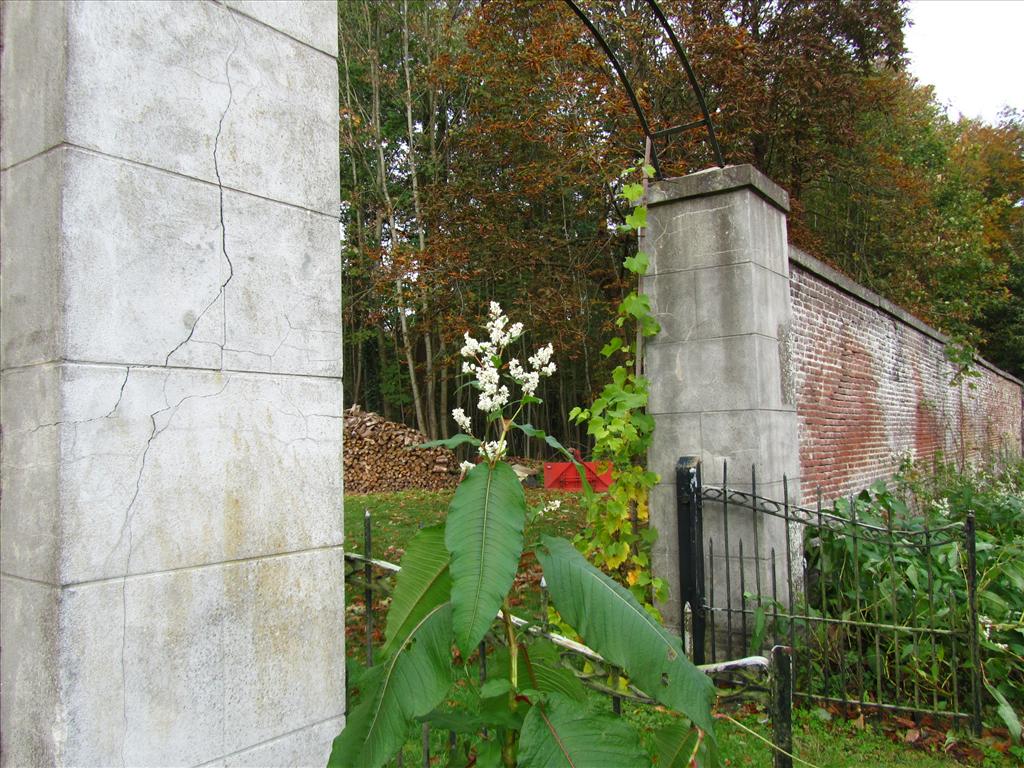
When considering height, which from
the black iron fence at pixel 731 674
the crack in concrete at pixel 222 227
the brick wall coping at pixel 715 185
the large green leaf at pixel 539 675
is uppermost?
the brick wall coping at pixel 715 185

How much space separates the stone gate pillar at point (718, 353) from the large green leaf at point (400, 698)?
4347 millimetres

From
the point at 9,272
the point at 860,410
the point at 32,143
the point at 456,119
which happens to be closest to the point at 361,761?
the point at 9,272

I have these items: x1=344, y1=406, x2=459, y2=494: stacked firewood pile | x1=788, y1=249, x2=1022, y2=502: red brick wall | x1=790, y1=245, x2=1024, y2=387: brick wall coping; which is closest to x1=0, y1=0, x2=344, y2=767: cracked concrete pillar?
x1=788, y1=249, x2=1022, y2=502: red brick wall

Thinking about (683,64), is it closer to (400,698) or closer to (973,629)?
(973,629)

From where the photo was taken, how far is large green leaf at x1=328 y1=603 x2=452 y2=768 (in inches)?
60.3

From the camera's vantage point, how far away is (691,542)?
5.48 meters

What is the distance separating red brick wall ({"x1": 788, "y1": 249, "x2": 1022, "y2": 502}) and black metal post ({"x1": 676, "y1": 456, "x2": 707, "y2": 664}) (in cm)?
163

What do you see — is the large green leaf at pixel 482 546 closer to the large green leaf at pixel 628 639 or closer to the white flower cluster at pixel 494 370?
the large green leaf at pixel 628 639

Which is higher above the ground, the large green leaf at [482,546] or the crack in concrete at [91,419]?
the crack in concrete at [91,419]

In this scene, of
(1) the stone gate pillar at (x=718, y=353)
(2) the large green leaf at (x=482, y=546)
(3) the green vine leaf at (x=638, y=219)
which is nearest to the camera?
(2) the large green leaf at (x=482, y=546)

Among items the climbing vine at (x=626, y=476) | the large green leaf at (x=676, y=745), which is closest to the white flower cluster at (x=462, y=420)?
the large green leaf at (x=676, y=745)

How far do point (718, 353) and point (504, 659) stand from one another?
14.3 ft

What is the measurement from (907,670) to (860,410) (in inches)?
152

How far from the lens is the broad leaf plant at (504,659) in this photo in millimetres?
1495
